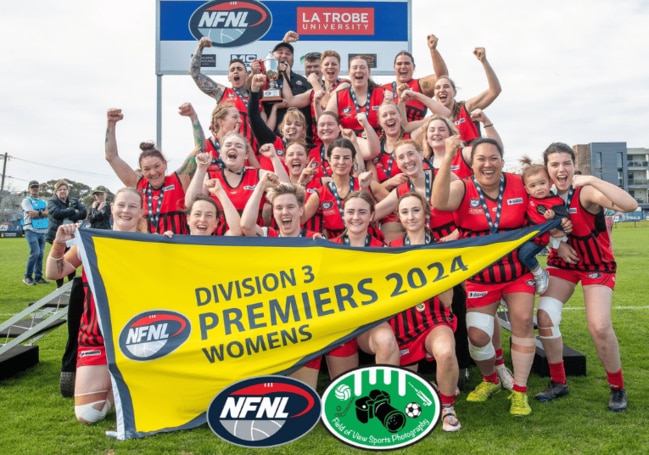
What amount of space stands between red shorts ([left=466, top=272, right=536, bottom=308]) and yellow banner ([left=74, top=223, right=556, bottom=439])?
339mm

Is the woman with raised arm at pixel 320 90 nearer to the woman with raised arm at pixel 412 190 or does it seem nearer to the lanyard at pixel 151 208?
the woman with raised arm at pixel 412 190

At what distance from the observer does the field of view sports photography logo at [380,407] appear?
8.79 ft

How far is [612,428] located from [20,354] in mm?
4828

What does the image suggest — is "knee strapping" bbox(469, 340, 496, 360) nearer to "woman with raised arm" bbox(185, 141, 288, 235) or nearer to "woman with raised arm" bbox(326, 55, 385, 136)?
"woman with raised arm" bbox(185, 141, 288, 235)

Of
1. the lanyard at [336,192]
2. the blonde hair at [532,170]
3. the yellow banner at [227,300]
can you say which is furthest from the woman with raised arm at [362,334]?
the blonde hair at [532,170]

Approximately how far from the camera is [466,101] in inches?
234

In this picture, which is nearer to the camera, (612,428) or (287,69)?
(612,428)

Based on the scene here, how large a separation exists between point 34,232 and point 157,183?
773cm

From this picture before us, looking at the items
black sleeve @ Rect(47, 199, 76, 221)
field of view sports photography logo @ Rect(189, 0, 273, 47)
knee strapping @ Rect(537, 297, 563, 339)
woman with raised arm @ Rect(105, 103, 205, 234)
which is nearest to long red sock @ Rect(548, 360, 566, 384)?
knee strapping @ Rect(537, 297, 563, 339)

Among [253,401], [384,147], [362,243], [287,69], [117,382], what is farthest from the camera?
[287,69]

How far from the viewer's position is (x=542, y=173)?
387 centimetres

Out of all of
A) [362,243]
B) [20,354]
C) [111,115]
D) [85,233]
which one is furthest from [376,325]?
[20,354]

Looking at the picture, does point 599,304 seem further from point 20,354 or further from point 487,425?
point 20,354

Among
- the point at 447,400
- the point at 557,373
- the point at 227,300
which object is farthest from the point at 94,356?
the point at 557,373
